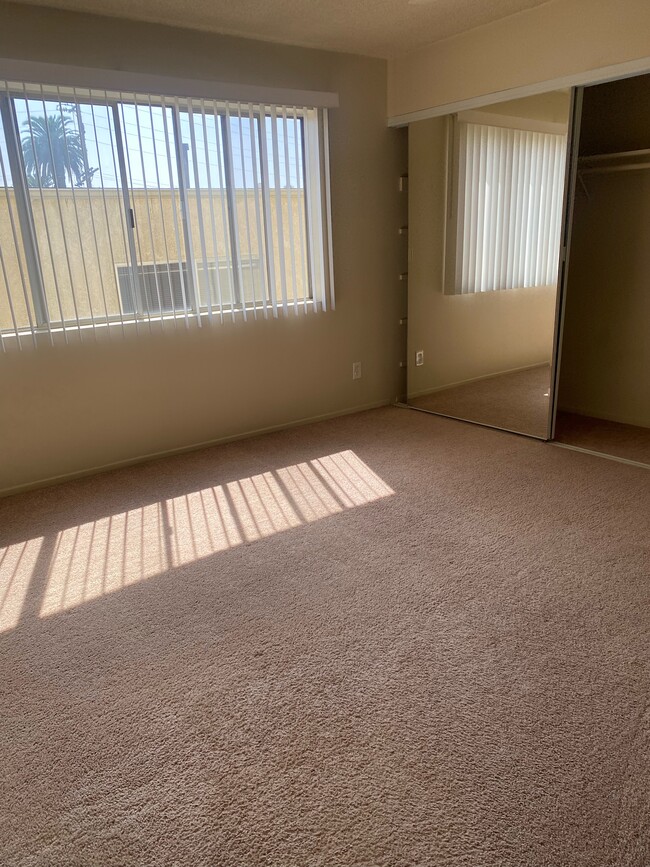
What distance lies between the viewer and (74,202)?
122 inches

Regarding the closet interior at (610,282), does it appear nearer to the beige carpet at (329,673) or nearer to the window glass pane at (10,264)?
the beige carpet at (329,673)

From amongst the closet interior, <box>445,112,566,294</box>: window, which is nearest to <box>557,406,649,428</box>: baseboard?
the closet interior

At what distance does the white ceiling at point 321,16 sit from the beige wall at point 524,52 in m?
0.09

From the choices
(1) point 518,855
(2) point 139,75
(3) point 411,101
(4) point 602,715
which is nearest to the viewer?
(1) point 518,855

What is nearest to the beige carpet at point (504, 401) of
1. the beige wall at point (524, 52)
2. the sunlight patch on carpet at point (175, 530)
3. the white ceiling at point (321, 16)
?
the sunlight patch on carpet at point (175, 530)

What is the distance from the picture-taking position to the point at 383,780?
1.52m

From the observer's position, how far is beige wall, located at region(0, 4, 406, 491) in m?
3.17

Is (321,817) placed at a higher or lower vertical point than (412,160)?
lower

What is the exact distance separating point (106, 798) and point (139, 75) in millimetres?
3216

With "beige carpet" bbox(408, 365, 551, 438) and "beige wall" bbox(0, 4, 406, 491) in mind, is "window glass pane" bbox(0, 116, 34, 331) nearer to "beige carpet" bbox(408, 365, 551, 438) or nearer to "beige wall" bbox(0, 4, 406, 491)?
"beige wall" bbox(0, 4, 406, 491)

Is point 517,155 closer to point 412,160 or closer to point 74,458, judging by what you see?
point 412,160

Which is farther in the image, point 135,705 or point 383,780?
point 135,705

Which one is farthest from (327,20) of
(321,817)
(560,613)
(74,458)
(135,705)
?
(321,817)

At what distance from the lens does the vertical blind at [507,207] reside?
11.2 feet
